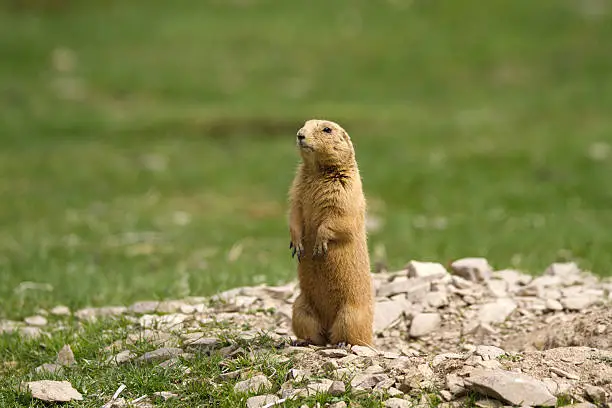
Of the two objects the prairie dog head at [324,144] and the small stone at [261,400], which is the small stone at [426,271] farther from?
the small stone at [261,400]

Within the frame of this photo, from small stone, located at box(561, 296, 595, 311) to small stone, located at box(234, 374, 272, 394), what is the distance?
3100 millimetres

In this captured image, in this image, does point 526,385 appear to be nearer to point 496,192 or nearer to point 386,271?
point 386,271

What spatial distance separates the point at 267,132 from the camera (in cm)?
1938

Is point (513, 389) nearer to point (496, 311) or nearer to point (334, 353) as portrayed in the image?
point (334, 353)

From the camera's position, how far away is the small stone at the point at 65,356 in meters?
6.36

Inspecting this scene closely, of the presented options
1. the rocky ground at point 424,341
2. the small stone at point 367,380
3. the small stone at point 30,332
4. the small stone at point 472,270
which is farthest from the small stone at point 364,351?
the small stone at point 30,332

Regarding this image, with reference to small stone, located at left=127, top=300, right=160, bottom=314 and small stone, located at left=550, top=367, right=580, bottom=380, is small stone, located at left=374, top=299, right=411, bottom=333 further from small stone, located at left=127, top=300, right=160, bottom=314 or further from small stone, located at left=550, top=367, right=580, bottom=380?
small stone, located at left=550, top=367, right=580, bottom=380

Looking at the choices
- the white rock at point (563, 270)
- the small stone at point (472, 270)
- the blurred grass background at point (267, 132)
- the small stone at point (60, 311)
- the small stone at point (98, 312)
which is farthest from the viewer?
the blurred grass background at point (267, 132)

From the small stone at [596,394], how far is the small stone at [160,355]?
2.56 m

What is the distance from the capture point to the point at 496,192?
578 inches

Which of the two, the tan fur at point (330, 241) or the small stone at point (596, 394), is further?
the tan fur at point (330, 241)

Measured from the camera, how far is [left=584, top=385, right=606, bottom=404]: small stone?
505cm

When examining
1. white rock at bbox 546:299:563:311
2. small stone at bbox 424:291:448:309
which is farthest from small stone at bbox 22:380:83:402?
white rock at bbox 546:299:563:311

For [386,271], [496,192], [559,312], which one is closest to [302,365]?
[559,312]
